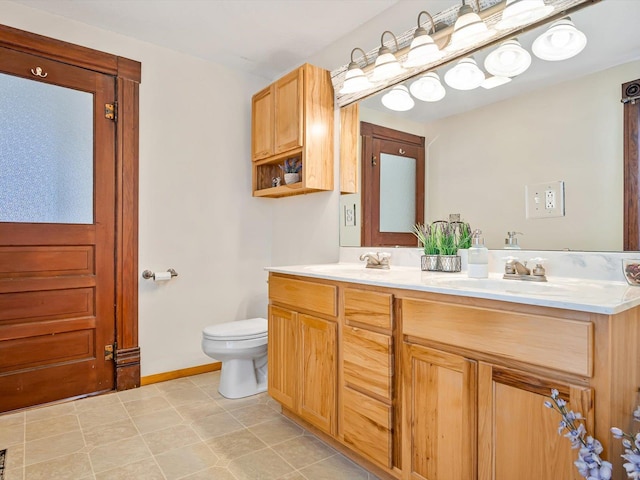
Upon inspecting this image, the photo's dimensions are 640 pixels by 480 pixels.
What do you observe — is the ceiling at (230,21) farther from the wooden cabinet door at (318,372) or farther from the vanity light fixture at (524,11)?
the wooden cabinet door at (318,372)

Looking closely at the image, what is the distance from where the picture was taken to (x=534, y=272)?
1.53 meters

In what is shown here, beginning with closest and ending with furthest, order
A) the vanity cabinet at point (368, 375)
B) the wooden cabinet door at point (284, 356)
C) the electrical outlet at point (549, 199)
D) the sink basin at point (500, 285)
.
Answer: the sink basin at point (500, 285) → the vanity cabinet at point (368, 375) → the electrical outlet at point (549, 199) → the wooden cabinet door at point (284, 356)

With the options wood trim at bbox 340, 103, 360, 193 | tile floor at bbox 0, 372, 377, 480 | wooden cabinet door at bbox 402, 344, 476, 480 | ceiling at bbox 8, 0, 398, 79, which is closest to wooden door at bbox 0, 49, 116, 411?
tile floor at bbox 0, 372, 377, 480

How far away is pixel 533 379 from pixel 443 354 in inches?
11.2

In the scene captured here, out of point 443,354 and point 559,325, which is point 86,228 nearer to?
point 443,354

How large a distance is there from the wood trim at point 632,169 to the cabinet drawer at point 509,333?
0.68 meters

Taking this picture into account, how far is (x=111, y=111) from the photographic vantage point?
98.3 inches

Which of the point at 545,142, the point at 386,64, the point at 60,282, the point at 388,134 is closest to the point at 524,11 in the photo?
the point at 545,142

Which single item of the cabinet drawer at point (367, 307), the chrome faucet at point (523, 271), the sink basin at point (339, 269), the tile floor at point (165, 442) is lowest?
the tile floor at point (165, 442)

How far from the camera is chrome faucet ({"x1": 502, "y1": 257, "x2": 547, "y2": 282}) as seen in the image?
1508 mm

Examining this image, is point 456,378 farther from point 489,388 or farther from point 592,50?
point 592,50

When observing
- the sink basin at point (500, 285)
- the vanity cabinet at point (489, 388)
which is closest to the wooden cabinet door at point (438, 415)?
the vanity cabinet at point (489, 388)

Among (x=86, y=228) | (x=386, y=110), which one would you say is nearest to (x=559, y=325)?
(x=386, y=110)

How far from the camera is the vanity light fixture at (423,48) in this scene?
1.81m
